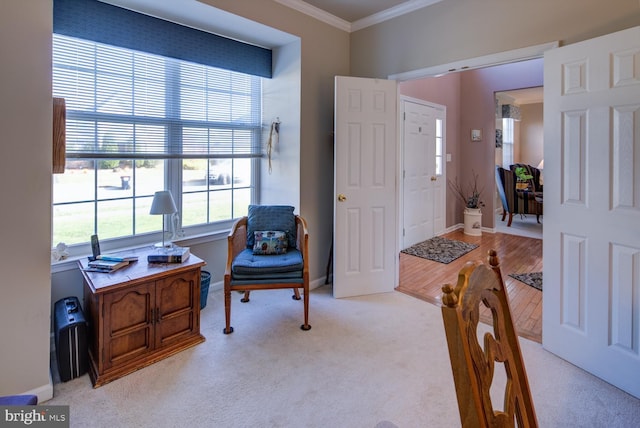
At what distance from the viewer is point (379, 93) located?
3.35 metres

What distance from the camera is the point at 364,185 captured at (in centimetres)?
338

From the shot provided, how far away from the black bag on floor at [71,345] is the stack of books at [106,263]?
293 mm

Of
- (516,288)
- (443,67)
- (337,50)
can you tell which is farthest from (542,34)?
(516,288)

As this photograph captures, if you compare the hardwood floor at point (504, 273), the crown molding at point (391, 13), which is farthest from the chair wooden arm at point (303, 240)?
the crown molding at point (391, 13)

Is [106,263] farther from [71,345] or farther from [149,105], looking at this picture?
[149,105]

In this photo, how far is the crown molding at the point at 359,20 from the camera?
315 centimetres

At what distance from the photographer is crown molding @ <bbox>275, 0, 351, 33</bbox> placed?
3172 millimetres

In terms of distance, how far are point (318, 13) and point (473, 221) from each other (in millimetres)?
4252

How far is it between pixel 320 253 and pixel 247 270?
1196mm

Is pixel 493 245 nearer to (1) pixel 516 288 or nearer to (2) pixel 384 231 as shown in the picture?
(1) pixel 516 288

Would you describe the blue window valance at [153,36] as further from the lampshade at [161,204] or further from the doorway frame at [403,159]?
the doorway frame at [403,159]

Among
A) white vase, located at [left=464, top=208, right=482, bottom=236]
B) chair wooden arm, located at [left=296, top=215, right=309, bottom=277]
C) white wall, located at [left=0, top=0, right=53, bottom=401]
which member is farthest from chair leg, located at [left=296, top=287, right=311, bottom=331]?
white vase, located at [left=464, top=208, right=482, bottom=236]

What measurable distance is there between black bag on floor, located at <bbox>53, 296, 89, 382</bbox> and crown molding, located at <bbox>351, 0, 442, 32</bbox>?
3.49 m

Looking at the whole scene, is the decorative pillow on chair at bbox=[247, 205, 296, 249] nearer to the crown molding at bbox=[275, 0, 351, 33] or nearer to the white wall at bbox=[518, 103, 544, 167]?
the crown molding at bbox=[275, 0, 351, 33]
